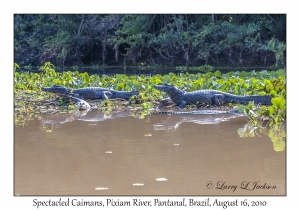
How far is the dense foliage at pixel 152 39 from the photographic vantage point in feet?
67.6

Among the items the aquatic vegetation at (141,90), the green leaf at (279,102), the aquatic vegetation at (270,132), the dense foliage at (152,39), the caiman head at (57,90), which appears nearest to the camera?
the aquatic vegetation at (270,132)

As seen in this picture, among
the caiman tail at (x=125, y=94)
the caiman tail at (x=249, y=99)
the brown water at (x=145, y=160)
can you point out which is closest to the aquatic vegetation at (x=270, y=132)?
the brown water at (x=145, y=160)

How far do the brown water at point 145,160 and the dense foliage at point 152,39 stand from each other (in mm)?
15224

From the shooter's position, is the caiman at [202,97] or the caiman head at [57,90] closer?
the caiman at [202,97]

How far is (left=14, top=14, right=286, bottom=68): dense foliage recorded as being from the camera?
20.6 meters

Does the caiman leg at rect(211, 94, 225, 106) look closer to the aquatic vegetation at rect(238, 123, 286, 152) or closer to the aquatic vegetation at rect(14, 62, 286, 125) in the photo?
the aquatic vegetation at rect(14, 62, 286, 125)

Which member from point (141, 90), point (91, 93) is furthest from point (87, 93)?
point (141, 90)

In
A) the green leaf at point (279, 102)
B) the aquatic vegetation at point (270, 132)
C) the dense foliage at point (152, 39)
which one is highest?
the dense foliage at point (152, 39)

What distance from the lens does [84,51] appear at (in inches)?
957

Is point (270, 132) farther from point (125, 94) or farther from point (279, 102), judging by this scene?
point (125, 94)

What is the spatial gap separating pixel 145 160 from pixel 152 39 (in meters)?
17.9

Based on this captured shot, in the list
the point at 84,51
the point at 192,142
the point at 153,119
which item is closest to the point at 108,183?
the point at 192,142

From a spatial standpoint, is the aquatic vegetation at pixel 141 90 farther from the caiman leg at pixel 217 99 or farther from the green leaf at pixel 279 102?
the green leaf at pixel 279 102

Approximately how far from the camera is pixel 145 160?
3949 mm
